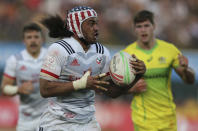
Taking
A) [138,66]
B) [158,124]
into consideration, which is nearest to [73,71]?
[138,66]

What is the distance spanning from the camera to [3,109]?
1205 centimetres

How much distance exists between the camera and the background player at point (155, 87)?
20.6 ft

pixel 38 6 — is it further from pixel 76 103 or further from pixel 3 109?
pixel 76 103

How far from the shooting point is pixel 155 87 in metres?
6.30

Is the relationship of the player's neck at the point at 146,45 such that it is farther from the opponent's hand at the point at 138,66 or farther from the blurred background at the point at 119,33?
the blurred background at the point at 119,33

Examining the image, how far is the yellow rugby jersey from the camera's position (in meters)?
6.30

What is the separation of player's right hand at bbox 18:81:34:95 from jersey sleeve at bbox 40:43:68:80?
2397 mm

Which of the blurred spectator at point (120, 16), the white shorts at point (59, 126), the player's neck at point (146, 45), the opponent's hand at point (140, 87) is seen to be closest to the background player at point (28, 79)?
the opponent's hand at point (140, 87)

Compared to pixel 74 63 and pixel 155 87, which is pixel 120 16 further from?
pixel 74 63

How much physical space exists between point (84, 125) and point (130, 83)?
743mm

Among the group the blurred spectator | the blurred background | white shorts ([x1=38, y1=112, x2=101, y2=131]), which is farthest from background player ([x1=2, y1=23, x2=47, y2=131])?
the blurred spectator

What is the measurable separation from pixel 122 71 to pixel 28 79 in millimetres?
2856

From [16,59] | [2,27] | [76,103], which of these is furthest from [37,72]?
[2,27]

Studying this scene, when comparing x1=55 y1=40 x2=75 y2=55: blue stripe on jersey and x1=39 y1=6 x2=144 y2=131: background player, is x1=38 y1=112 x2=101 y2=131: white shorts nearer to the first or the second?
x1=39 y1=6 x2=144 y2=131: background player
